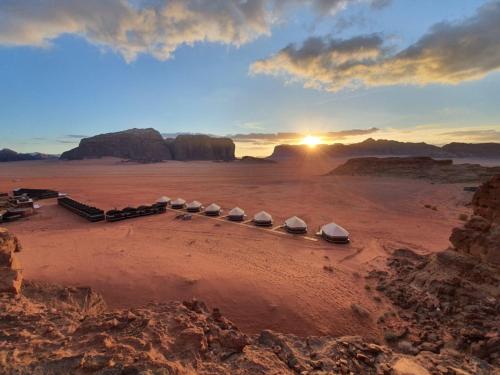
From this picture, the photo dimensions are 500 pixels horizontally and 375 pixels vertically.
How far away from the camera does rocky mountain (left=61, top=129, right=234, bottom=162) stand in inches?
5561

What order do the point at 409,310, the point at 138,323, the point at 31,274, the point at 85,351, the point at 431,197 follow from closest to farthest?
1. the point at 85,351
2. the point at 138,323
3. the point at 409,310
4. the point at 31,274
5. the point at 431,197

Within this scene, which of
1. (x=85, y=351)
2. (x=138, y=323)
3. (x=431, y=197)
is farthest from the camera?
(x=431, y=197)

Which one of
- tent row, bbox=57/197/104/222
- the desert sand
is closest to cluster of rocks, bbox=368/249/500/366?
the desert sand

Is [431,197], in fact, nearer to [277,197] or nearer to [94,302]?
[277,197]

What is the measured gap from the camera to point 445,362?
5.79 metres

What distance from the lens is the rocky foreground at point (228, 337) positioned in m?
4.45

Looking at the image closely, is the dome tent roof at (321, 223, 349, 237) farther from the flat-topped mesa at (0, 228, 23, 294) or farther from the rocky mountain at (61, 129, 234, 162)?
the rocky mountain at (61, 129, 234, 162)

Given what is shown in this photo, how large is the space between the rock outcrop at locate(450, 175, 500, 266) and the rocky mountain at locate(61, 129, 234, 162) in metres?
137

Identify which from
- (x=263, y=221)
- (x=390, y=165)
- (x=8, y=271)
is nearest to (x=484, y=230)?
(x=263, y=221)

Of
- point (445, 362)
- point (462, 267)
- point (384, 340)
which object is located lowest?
point (384, 340)

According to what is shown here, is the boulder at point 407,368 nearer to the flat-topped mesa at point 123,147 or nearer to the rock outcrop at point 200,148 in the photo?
the flat-topped mesa at point 123,147

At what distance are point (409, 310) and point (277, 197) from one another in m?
24.7

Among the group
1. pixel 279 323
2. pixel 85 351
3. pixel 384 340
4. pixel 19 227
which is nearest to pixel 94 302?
pixel 85 351

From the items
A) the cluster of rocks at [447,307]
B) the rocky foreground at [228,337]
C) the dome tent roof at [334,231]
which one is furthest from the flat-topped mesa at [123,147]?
the cluster of rocks at [447,307]
